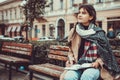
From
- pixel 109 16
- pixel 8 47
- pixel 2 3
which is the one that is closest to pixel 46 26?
pixel 109 16

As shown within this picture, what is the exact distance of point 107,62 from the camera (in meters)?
3.85

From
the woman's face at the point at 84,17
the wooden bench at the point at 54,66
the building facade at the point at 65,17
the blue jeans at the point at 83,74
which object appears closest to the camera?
the blue jeans at the point at 83,74

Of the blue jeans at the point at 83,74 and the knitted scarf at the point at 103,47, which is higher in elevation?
the knitted scarf at the point at 103,47

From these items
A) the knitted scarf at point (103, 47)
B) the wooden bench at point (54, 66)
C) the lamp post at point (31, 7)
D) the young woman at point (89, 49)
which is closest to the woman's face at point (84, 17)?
the young woman at point (89, 49)

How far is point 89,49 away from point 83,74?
0.38 m

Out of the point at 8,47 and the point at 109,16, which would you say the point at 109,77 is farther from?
the point at 109,16

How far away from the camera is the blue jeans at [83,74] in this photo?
3.69 m

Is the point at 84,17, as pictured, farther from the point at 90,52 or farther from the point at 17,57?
the point at 17,57

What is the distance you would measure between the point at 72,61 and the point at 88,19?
22.4 inches

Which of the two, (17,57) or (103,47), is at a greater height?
(103,47)

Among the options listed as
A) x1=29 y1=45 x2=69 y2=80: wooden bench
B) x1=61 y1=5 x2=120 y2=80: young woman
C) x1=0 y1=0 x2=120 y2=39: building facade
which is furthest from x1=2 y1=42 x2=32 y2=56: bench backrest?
x1=0 y1=0 x2=120 y2=39: building facade

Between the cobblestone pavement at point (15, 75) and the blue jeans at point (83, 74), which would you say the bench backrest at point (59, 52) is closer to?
the cobblestone pavement at point (15, 75)

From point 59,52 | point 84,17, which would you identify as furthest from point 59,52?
point 84,17

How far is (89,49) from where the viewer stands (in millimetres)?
3975
